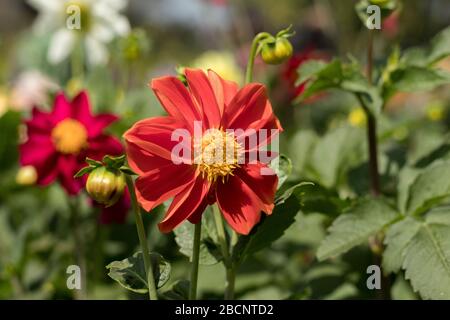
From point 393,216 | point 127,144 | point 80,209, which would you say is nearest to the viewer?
point 127,144

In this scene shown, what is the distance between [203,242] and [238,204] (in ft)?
0.43

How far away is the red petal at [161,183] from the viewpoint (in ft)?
2.74

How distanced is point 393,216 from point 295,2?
16.7 feet

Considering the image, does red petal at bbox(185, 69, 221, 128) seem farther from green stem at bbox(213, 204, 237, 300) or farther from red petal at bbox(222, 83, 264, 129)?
green stem at bbox(213, 204, 237, 300)

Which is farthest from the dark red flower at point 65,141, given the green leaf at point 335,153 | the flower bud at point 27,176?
the green leaf at point 335,153

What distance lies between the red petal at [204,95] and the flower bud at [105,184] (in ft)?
0.39

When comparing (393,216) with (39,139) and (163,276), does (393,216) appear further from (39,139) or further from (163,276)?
(39,139)

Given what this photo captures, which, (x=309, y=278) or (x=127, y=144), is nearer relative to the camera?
(x=127, y=144)

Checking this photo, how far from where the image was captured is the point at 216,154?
85cm

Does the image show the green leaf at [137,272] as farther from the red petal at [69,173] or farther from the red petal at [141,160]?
the red petal at [69,173]

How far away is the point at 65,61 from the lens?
2.05 meters

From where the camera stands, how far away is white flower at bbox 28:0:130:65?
1806 mm

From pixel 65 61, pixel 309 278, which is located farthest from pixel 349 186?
pixel 65 61

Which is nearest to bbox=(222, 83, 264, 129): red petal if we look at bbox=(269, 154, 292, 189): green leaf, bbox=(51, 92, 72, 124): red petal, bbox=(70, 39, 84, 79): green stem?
bbox=(269, 154, 292, 189): green leaf
